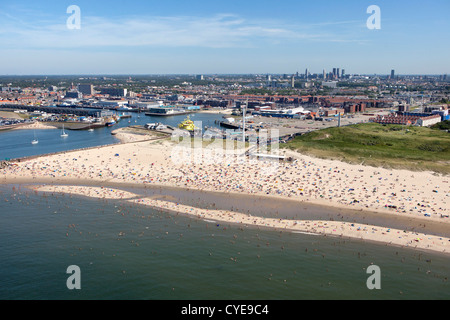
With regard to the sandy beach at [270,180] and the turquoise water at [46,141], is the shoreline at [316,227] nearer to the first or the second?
the sandy beach at [270,180]

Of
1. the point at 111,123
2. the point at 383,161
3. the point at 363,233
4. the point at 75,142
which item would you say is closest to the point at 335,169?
the point at 383,161

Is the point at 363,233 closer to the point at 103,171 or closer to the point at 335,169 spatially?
the point at 335,169

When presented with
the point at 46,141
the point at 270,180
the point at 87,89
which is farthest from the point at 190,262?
the point at 87,89

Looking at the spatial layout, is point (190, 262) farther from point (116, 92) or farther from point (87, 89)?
point (87, 89)

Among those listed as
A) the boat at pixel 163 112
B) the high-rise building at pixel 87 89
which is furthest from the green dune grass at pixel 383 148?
the high-rise building at pixel 87 89

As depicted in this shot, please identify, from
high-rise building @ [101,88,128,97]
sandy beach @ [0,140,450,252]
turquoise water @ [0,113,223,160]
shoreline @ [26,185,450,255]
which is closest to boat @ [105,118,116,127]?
turquoise water @ [0,113,223,160]

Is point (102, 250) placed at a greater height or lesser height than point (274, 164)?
lesser
